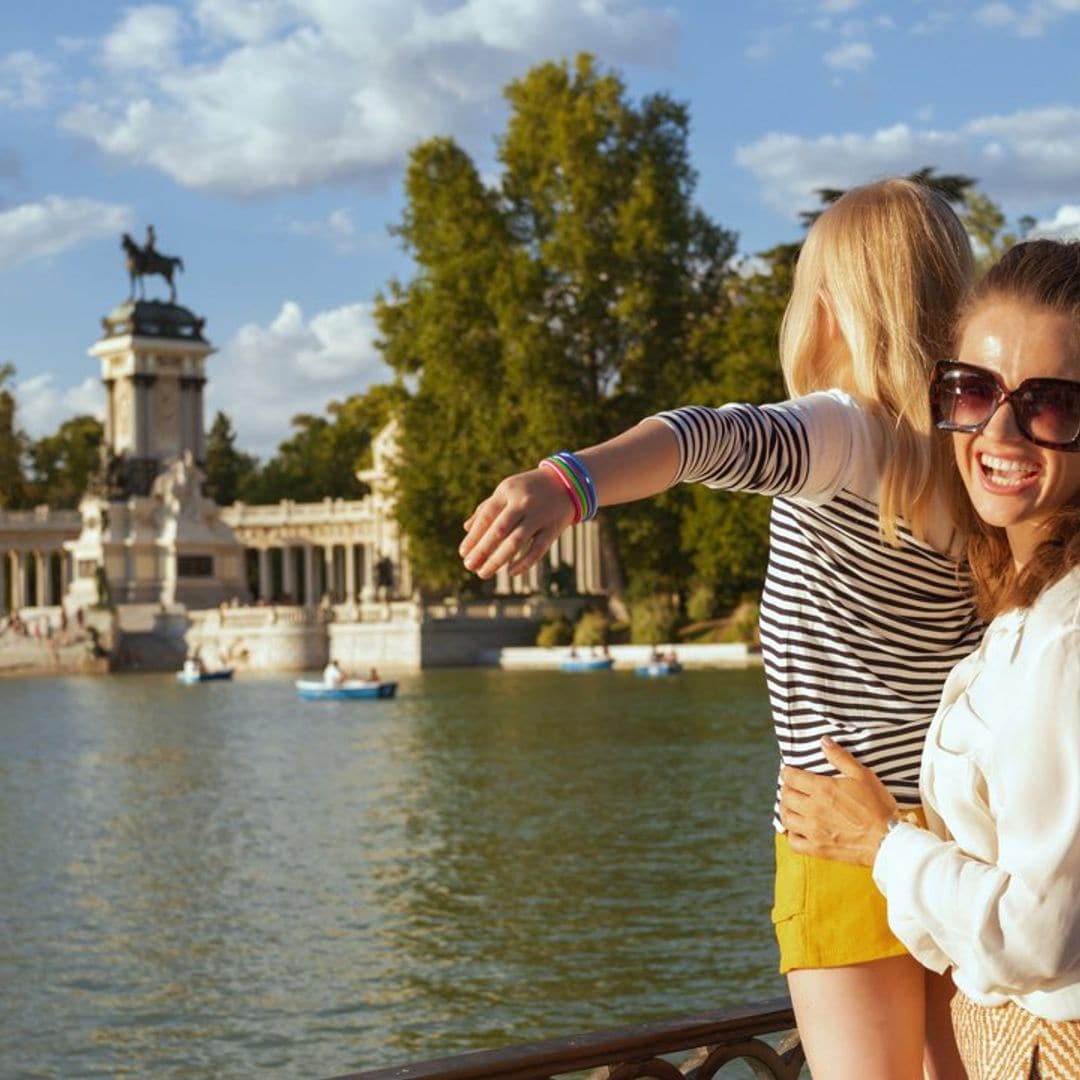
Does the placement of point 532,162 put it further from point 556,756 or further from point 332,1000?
point 332,1000

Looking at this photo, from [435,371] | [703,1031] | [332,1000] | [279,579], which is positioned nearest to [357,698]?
[435,371]

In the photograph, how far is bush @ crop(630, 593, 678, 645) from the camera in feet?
170

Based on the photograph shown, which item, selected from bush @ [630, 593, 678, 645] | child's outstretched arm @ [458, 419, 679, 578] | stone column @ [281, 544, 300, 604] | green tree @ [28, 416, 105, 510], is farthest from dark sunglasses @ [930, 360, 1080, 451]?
green tree @ [28, 416, 105, 510]

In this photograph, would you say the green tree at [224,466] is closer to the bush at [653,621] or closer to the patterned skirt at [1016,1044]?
the bush at [653,621]

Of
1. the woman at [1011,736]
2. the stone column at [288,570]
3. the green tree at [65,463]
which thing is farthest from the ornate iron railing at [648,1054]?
the green tree at [65,463]

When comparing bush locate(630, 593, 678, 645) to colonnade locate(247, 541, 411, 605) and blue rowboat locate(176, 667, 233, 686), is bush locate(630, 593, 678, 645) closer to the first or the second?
blue rowboat locate(176, 667, 233, 686)

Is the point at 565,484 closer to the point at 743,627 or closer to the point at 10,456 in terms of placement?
the point at 743,627

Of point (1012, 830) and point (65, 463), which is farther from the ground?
point (65, 463)

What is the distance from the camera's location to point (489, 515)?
2268 millimetres

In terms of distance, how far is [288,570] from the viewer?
80438 millimetres

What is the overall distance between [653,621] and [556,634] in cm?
505

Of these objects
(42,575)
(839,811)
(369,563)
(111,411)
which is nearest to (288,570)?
(369,563)

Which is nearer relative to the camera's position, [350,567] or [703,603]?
[703,603]

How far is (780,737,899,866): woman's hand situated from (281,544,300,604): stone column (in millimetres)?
76520
